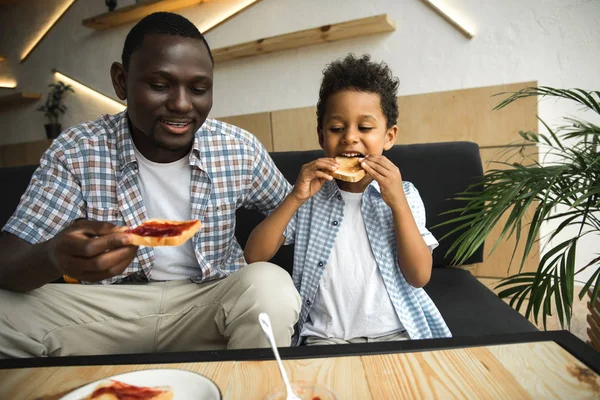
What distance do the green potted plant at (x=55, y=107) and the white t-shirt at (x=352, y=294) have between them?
15.2 feet

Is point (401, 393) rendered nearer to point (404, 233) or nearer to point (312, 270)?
point (404, 233)

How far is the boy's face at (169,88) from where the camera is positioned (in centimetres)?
132

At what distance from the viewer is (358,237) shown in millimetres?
1472

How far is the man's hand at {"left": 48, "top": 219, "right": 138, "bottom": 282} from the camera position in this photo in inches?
32.2

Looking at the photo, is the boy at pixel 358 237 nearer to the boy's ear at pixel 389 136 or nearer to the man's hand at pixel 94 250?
the boy's ear at pixel 389 136

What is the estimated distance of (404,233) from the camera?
4.28ft

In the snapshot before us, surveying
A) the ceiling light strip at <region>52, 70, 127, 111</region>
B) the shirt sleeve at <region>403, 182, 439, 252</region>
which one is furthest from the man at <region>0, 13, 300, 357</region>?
the ceiling light strip at <region>52, 70, 127, 111</region>

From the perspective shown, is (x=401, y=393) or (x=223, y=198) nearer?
(x=401, y=393)

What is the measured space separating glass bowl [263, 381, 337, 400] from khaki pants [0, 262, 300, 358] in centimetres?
58

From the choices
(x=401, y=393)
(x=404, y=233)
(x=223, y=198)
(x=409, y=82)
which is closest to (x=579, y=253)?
(x=409, y=82)

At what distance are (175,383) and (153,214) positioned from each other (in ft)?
3.17

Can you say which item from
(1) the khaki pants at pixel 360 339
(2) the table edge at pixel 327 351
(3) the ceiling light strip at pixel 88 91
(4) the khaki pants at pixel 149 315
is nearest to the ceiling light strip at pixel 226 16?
(3) the ceiling light strip at pixel 88 91

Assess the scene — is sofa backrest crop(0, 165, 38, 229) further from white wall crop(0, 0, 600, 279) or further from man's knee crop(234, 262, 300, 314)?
white wall crop(0, 0, 600, 279)

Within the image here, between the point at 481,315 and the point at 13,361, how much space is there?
1.47m
